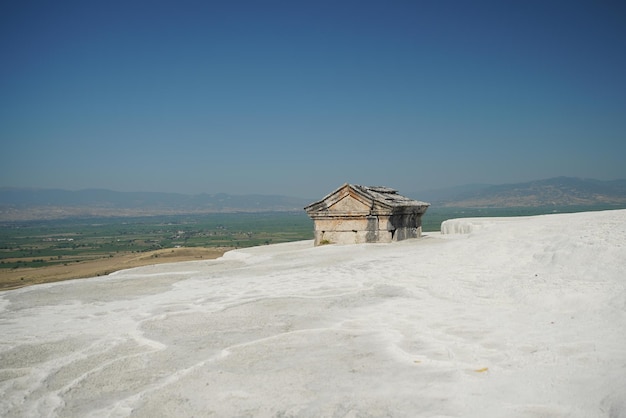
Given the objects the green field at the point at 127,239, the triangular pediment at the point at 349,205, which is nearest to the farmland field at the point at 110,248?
the green field at the point at 127,239

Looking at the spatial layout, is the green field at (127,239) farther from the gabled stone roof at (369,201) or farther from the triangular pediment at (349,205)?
the triangular pediment at (349,205)

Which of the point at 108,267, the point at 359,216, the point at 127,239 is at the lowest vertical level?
the point at 127,239

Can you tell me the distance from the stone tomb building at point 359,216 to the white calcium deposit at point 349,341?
590 centimetres

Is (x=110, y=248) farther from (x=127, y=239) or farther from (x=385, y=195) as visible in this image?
(x=385, y=195)

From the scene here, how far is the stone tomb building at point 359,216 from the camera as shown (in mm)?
14172

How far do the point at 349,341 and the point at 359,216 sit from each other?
393 inches

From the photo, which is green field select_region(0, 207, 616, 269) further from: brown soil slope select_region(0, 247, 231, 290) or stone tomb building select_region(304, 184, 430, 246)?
stone tomb building select_region(304, 184, 430, 246)

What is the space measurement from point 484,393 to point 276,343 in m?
1.91

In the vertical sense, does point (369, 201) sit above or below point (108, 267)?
above

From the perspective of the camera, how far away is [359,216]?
47.2ft

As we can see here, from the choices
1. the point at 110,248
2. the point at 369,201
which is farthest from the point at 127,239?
the point at 369,201

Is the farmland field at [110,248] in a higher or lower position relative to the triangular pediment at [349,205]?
lower

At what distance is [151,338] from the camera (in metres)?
4.84

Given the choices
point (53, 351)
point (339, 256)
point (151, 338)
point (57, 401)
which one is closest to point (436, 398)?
point (57, 401)
